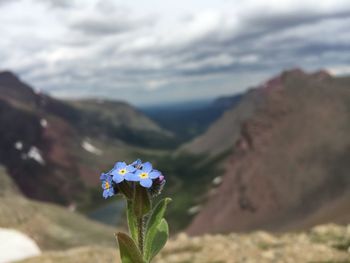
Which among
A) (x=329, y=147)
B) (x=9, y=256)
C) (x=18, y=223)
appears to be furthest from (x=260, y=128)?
(x=9, y=256)

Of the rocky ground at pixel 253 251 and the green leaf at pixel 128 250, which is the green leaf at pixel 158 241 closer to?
the green leaf at pixel 128 250

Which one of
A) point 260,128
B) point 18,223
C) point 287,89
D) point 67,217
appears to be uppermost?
point 287,89

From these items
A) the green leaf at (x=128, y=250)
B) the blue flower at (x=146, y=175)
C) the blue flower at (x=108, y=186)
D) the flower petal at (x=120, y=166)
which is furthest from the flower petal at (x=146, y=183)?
the green leaf at (x=128, y=250)

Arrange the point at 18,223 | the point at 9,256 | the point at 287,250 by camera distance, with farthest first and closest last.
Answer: the point at 18,223 < the point at 9,256 < the point at 287,250

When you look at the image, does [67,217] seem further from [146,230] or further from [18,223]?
[146,230]

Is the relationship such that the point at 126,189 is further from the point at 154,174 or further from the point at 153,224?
the point at 153,224

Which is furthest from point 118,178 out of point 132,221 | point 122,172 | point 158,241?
point 158,241

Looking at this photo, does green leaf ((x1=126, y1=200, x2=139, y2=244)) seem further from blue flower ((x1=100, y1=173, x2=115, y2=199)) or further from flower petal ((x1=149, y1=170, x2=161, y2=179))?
flower petal ((x1=149, y1=170, x2=161, y2=179))

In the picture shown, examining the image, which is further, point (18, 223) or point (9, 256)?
point (18, 223)
